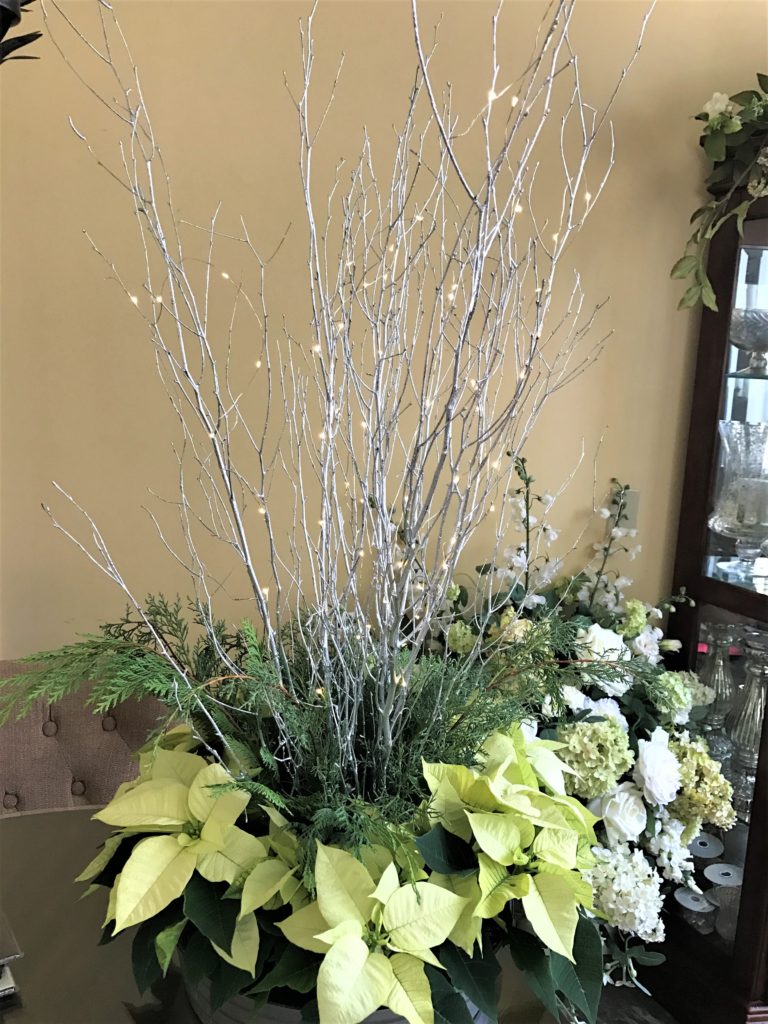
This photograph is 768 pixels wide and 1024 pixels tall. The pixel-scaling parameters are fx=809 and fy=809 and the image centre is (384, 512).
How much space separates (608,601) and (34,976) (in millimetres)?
1310

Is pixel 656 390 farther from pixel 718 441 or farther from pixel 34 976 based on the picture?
pixel 34 976

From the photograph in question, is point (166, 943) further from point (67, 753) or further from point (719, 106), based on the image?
point (719, 106)

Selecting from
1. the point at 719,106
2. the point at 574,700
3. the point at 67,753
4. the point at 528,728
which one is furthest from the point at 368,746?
the point at 719,106

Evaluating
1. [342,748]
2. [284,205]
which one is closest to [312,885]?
[342,748]

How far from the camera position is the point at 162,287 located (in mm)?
1698

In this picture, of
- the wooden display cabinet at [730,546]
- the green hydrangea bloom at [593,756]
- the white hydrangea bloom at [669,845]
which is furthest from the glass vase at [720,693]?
the green hydrangea bloom at [593,756]

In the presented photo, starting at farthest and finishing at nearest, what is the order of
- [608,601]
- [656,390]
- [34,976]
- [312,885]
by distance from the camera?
[656,390], [608,601], [34,976], [312,885]

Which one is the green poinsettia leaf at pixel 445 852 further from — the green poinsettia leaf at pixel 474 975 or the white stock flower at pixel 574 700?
the white stock flower at pixel 574 700

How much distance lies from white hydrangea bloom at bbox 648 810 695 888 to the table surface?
0.84m

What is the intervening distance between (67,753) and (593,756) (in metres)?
0.94

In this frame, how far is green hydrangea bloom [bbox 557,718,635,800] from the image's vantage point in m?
1.18

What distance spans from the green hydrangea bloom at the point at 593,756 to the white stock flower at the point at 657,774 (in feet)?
0.30

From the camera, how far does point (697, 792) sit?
4.39 ft

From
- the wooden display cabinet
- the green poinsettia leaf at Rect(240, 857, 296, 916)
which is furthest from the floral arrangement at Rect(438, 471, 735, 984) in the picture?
the green poinsettia leaf at Rect(240, 857, 296, 916)
